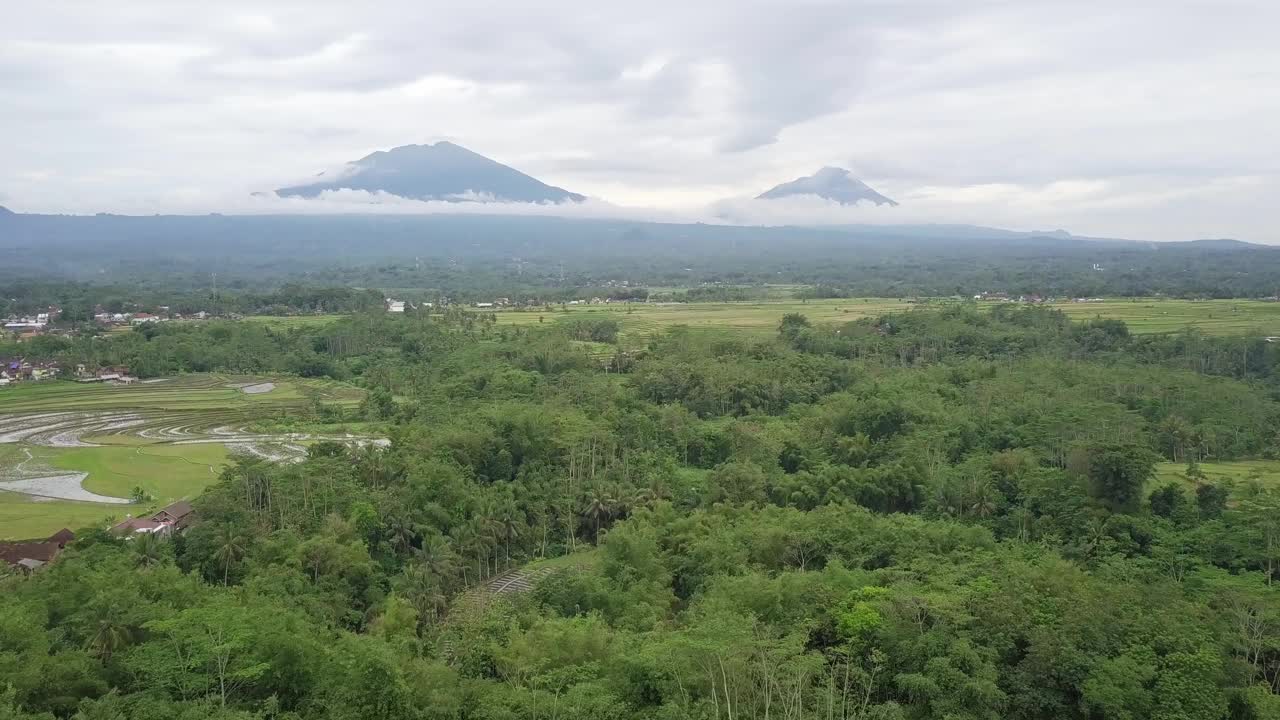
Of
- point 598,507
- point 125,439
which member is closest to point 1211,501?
point 598,507

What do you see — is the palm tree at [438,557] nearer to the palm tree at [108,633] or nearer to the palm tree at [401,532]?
the palm tree at [401,532]

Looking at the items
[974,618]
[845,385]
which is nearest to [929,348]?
[845,385]

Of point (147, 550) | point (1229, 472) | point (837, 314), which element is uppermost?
point (837, 314)

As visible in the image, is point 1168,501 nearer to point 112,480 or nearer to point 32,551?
point 32,551

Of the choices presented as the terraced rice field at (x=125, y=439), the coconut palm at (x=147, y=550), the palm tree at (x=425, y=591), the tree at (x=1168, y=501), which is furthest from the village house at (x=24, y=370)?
the tree at (x=1168, y=501)

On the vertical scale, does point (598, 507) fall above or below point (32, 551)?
above
